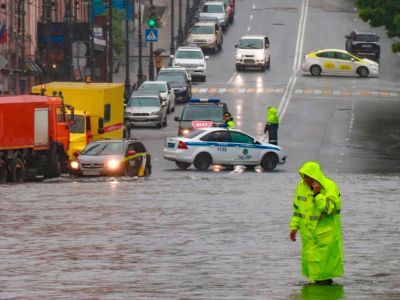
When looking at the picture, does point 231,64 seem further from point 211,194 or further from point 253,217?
point 253,217

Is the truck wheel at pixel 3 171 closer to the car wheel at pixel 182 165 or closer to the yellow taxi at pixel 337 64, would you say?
the car wheel at pixel 182 165

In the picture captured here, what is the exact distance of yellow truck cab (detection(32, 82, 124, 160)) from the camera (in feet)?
147

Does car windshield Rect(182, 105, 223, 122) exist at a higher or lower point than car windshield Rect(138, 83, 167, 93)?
higher

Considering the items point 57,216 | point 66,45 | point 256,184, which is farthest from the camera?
point 66,45

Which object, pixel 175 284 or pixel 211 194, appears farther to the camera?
pixel 211 194

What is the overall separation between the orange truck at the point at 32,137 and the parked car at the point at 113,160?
0.80 m

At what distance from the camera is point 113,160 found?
3912cm

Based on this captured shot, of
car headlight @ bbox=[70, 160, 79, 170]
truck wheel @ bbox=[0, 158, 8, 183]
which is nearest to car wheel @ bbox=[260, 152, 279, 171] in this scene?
car headlight @ bbox=[70, 160, 79, 170]

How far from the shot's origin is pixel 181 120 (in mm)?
51344

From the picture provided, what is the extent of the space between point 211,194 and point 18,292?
47.7 feet

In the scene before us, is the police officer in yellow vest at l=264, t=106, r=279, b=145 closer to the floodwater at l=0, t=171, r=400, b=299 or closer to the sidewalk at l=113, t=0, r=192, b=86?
the floodwater at l=0, t=171, r=400, b=299

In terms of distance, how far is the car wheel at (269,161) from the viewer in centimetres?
4434

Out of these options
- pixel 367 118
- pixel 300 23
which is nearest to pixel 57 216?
pixel 367 118

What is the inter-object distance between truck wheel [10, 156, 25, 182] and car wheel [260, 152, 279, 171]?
8.35 m
